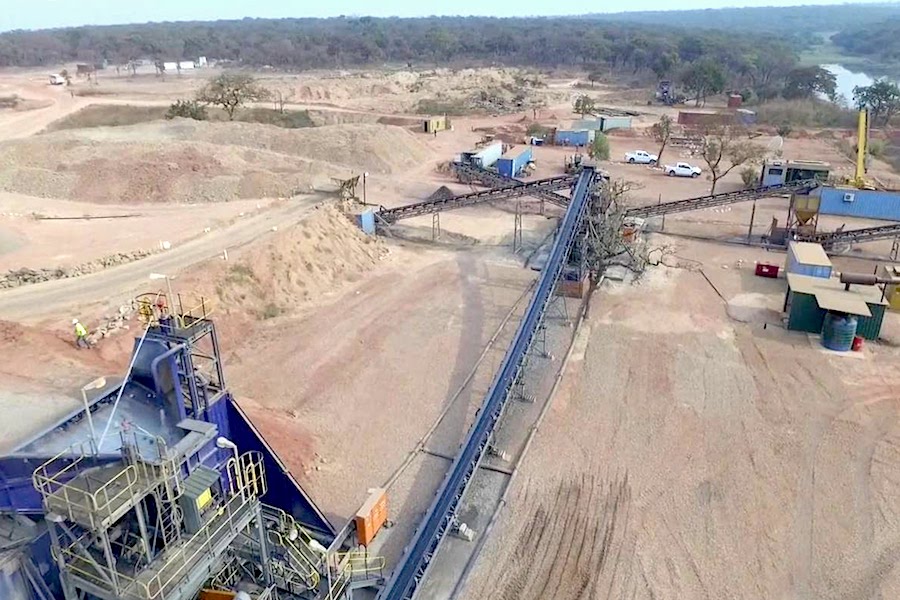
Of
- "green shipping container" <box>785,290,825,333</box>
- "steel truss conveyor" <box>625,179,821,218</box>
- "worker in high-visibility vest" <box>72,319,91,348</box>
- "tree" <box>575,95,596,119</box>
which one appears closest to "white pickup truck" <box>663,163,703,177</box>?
"steel truss conveyor" <box>625,179,821,218</box>

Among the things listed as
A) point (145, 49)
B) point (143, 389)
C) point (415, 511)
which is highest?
point (145, 49)

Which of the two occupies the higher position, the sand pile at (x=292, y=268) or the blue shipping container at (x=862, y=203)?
the blue shipping container at (x=862, y=203)

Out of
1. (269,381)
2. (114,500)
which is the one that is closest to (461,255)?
(269,381)

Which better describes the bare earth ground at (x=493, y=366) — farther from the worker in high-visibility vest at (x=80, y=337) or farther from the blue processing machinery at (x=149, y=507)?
the blue processing machinery at (x=149, y=507)

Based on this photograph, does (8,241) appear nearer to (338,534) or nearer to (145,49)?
(338,534)

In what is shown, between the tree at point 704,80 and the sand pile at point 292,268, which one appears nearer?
the sand pile at point 292,268

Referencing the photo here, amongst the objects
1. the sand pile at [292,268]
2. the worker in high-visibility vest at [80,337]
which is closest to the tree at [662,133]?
the sand pile at [292,268]
